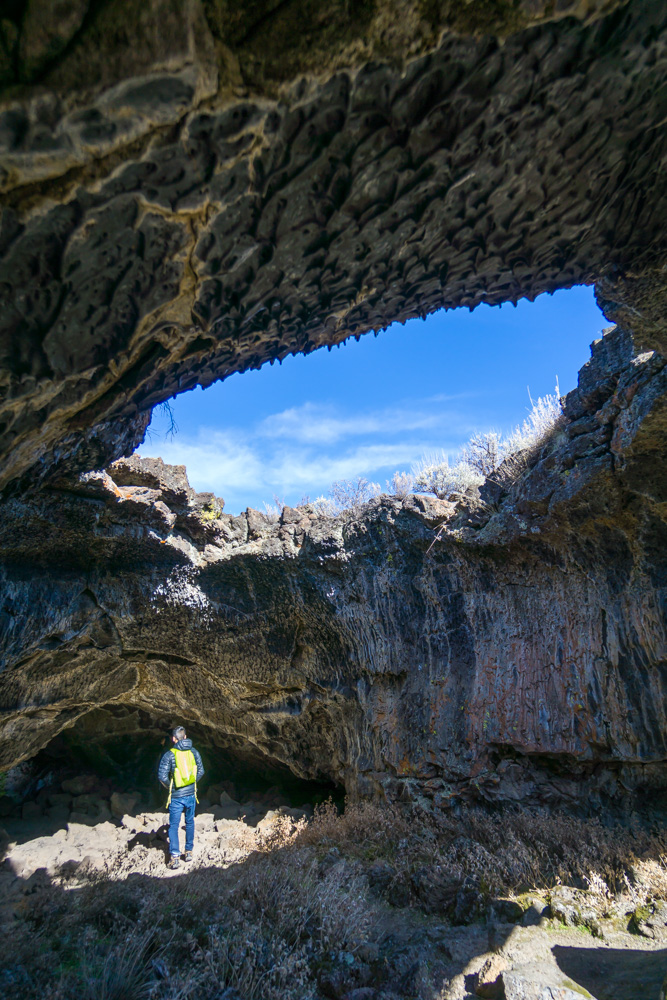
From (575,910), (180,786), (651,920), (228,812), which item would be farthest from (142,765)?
(651,920)

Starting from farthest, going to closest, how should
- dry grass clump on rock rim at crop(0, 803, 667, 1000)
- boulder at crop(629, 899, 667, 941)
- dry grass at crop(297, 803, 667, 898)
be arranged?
dry grass at crop(297, 803, 667, 898) → boulder at crop(629, 899, 667, 941) → dry grass clump on rock rim at crop(0, 803, 667, 1000)

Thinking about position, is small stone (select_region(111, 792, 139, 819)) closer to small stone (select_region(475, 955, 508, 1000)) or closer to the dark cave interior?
the dark cave interior

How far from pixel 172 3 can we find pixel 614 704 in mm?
7624

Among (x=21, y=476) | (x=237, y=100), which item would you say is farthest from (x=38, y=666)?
(x=237, y=100)

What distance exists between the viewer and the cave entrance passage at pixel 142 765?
1141 cm

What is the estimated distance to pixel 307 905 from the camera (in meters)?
4.98

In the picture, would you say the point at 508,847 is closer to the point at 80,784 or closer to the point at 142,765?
the point at 142,765

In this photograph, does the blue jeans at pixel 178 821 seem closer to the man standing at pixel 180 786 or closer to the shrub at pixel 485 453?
the man standing at pixel 180 786

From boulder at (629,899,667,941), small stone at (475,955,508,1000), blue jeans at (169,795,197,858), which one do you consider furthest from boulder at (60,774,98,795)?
boulder at (629,899,667,941)

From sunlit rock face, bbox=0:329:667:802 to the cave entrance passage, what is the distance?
1743mm

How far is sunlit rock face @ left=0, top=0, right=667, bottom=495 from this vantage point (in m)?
1.80

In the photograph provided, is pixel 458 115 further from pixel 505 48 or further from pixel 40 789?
pixel 40 789

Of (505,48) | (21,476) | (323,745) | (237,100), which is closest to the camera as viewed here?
(237,100)

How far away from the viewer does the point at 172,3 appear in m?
1.63
